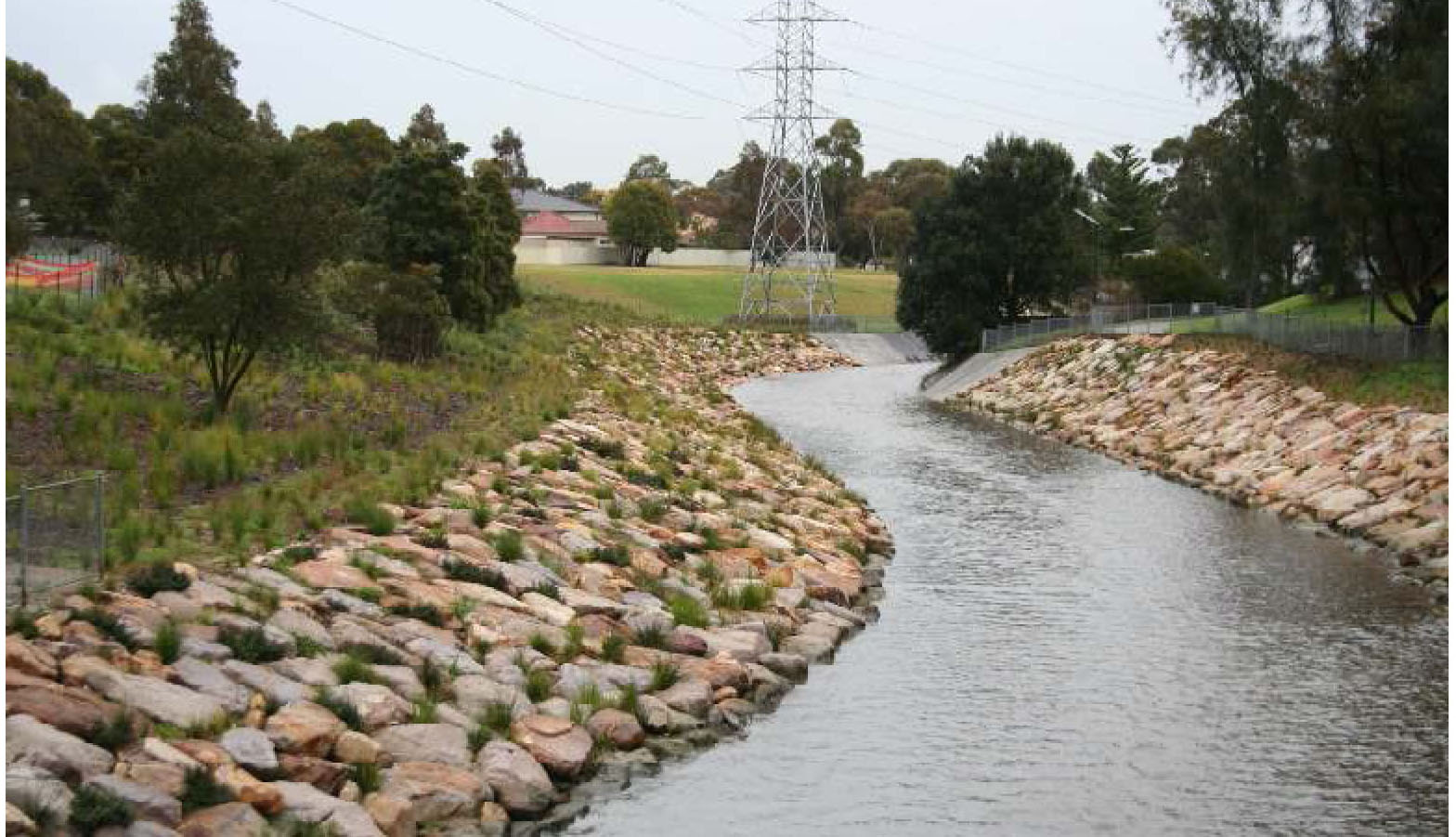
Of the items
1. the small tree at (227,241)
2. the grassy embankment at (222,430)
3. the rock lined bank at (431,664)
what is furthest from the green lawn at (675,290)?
the rock lined bank at (431,664)

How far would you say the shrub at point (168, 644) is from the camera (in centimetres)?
1630

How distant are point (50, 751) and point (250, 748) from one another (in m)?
1.95

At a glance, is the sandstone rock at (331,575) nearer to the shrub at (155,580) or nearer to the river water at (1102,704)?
the shrub at (155,580)

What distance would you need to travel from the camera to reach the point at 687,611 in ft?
75.3

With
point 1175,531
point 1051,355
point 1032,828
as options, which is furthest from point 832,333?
point 1032,828

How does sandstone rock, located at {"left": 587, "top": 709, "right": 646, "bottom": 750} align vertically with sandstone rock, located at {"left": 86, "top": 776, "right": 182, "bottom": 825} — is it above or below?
below

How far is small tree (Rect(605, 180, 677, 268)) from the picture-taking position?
155 m

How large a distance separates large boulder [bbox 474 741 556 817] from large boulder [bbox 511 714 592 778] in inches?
7.3

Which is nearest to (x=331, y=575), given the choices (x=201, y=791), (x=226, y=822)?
(x=201, y=791)

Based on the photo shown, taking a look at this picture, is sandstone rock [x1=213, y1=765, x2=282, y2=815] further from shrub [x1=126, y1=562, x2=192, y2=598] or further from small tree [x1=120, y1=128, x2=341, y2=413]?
small tree [x1=120, y1=128, x2=341, y2=413]

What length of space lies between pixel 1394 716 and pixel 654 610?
9589 millimetres

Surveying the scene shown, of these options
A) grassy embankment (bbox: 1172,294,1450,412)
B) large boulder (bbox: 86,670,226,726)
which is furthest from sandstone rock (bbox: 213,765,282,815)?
grassy embankment (bbox: 1172,294,1450,412)

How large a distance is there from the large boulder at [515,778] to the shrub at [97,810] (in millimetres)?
3862

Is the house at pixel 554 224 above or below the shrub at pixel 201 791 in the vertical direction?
above
